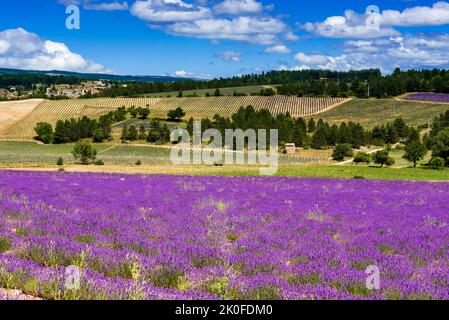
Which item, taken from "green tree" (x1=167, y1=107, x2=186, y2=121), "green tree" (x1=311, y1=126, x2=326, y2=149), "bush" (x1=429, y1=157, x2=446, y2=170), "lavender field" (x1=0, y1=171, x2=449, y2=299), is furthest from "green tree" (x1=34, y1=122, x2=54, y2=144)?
"lavender field" (x1=0, y1=171, x2=449, y2=299)

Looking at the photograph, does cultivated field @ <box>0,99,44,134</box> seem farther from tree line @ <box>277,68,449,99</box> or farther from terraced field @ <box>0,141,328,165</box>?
tree line @ <box>277,68,449,99</box>

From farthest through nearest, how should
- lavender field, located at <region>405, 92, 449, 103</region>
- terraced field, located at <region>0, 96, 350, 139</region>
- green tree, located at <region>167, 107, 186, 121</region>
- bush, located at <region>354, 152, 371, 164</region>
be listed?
lavender field, located at <region>405, 92, 449, 103</region>, terraced field, located at <region>0, 96, 350, 139</region>, green tree, located at <region>167, 107, 186, 121</region>, bush, located at <region>354, 152, 371, 164</region>

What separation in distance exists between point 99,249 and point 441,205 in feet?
39.6

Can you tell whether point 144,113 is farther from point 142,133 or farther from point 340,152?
point 340,152

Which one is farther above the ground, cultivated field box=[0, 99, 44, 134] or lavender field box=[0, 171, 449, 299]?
cultivated field box=[0, 99, 44, 134]

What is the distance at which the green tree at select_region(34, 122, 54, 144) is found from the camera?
120 metres

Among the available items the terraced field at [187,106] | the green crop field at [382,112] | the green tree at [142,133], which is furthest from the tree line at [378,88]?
the green tree at [142,133]

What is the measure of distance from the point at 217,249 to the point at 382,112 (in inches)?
5687

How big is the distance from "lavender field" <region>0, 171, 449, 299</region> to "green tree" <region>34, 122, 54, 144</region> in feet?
367

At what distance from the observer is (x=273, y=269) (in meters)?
6.93

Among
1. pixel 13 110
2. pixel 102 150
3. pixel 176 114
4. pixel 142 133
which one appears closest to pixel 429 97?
pixel 176 114

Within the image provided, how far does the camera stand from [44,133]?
122375 mm

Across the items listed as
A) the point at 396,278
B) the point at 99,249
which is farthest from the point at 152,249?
the point at 396,278

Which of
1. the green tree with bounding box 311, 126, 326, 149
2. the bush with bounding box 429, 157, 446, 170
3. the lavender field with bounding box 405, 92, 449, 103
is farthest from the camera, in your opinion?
the lavender field with bounding box 405, 92, 449, 103
